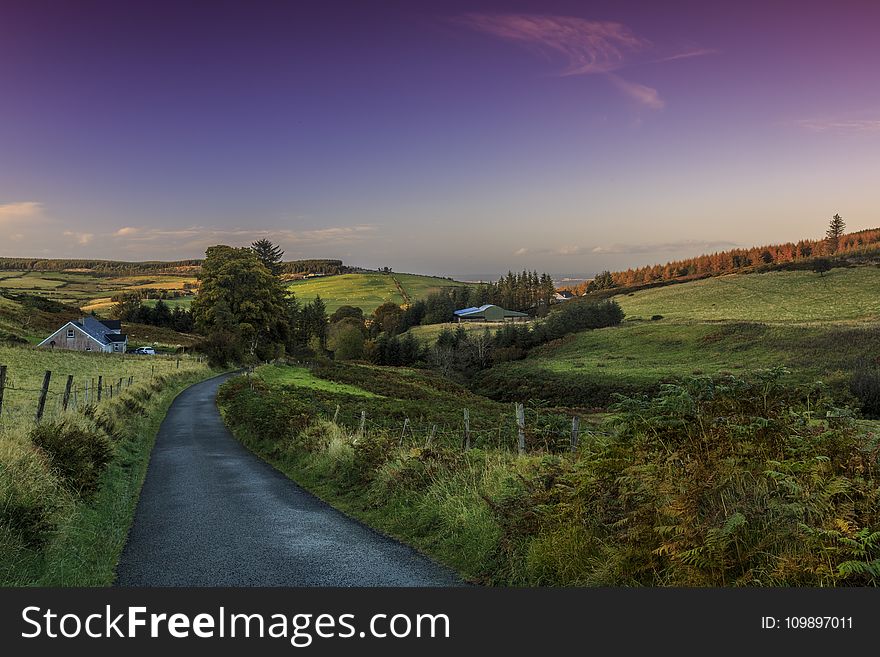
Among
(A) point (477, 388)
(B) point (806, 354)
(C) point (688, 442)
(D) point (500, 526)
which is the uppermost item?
(C) point (688, 442)

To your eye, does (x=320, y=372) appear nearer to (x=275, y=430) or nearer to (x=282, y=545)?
(x=275, y=430)

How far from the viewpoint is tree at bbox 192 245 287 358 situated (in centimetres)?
6906

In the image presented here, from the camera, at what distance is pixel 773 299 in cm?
10706

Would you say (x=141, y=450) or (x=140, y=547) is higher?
(x=140, y=547)

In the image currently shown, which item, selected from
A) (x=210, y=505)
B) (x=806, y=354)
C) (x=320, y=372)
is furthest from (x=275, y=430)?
(x=806, y=354)

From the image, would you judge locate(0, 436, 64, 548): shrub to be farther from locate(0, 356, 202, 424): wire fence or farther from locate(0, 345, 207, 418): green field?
locate(0, 345, 207, 418): green field

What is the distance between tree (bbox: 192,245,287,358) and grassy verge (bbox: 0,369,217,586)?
184ft

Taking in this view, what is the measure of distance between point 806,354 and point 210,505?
224 ft

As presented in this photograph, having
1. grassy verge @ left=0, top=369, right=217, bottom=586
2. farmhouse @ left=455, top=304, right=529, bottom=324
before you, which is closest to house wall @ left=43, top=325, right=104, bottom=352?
grassy verge @ left=0, top=369, right=217, bottom=586

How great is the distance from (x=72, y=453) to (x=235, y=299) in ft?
203

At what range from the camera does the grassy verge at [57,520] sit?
23.6ft

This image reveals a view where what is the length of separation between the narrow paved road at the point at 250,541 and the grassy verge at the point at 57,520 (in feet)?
1.08

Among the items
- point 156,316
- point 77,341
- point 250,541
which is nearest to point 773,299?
point 77,341

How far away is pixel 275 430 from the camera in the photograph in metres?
19.8
